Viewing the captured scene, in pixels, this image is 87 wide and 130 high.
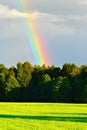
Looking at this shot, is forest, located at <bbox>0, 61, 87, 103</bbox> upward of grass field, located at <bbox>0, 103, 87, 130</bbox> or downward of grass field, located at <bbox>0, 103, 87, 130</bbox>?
upward

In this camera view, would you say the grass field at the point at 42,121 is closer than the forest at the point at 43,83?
Yes

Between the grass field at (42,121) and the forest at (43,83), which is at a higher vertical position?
the forest at (43,83)

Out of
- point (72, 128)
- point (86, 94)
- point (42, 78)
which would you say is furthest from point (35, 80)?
point (72, 128)

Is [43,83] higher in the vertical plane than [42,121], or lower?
higher

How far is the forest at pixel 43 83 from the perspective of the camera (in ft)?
511

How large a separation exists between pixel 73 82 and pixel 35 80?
19.9 m

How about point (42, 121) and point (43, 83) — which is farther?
point (43, 83)

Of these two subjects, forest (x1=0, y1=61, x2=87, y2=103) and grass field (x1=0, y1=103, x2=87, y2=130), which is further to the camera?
forest (x1=0, y1=61, x2=87, y2=103)

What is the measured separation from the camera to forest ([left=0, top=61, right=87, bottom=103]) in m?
156

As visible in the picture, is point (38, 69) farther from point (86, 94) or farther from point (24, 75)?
point (86, 94)

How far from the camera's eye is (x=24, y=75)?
176500 millimetres

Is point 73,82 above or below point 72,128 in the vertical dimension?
above

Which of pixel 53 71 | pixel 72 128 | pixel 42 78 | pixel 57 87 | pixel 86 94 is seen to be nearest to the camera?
pixel 72 128

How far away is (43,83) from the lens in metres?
167
